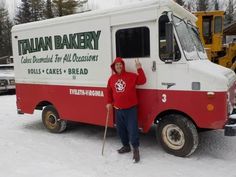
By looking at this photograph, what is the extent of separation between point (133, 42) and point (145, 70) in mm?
610

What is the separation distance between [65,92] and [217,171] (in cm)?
389

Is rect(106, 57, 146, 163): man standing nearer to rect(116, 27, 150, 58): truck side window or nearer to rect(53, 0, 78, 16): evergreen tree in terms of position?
rect(116, 27, 150, 58): truck side window

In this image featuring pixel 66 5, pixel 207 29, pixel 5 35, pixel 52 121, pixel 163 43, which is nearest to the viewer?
pixel 163 43

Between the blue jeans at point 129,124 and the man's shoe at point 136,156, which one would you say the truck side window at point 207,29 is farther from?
the man's shoe at point 136,156

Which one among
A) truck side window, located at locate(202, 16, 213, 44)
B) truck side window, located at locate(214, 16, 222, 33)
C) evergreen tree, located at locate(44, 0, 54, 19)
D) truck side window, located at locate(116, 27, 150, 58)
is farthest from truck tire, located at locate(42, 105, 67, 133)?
evergreen tree, located at locate(44, 0, 54, 19)

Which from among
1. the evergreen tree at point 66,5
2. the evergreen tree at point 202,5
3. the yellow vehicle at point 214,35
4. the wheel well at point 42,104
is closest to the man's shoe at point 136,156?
the wheel well at point 42,104

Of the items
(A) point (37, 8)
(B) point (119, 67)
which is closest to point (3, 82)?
(B) point (119, 67)

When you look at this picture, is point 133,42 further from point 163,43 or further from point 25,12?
point 25,12

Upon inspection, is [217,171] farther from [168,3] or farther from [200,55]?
[168,3]

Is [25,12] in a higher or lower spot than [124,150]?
higher

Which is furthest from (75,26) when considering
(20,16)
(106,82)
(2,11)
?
(2,11)

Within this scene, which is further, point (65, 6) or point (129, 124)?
point (65, 6)

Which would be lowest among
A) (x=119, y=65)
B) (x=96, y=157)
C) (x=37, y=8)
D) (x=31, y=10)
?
(x=96, y=157)

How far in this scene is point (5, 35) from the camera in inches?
2100
